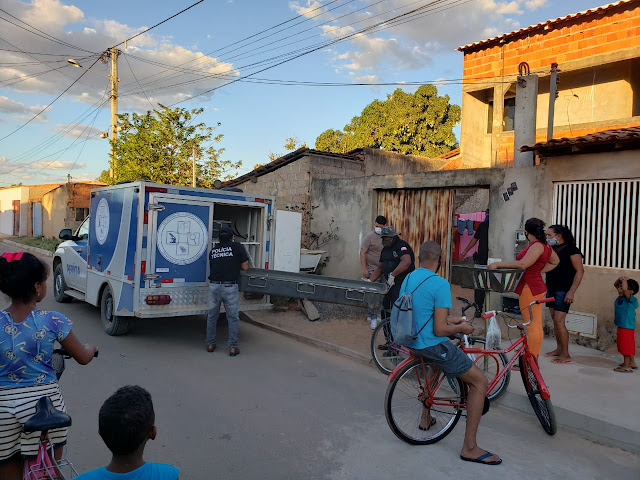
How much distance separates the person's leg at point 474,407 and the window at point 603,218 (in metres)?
4.58

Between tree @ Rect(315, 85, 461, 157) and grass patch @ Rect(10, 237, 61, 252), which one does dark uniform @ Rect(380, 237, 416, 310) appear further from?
tree @ Rect(315, 85, 461, 157)

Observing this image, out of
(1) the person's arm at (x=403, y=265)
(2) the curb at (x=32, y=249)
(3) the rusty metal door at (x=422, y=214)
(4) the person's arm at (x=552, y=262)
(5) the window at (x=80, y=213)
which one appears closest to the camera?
(4) the person's arm at (x=552, y=262)

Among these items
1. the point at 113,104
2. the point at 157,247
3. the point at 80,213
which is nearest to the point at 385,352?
the point at 157,247

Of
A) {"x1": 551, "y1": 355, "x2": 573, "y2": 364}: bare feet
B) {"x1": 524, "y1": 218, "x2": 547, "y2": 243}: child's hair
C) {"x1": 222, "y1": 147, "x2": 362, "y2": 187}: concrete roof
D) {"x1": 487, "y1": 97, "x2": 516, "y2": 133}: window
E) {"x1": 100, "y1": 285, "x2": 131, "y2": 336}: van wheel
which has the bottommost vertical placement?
{"x1": 551, "y1": 355, "x2": 573, "y2": 364}: bare feet

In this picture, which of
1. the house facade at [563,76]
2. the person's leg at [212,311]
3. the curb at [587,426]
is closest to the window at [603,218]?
the curb at [587,426]

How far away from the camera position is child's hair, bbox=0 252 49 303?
7.39 feet

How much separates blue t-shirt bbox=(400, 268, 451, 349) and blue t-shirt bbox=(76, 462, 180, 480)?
2.30m

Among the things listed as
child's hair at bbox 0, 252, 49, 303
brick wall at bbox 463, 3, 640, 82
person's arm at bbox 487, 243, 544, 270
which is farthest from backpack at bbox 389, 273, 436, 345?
brick wall at bbox 463, 3, 640, 82

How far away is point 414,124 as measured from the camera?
29.3m

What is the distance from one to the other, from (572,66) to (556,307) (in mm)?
9115

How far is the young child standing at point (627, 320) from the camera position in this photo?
5.84 meters

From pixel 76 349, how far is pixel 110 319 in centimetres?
528

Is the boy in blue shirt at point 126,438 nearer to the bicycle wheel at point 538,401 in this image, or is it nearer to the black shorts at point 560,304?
the bicycle wheel at point 538,401

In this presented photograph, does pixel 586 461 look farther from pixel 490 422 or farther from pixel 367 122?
pixel 367 122
